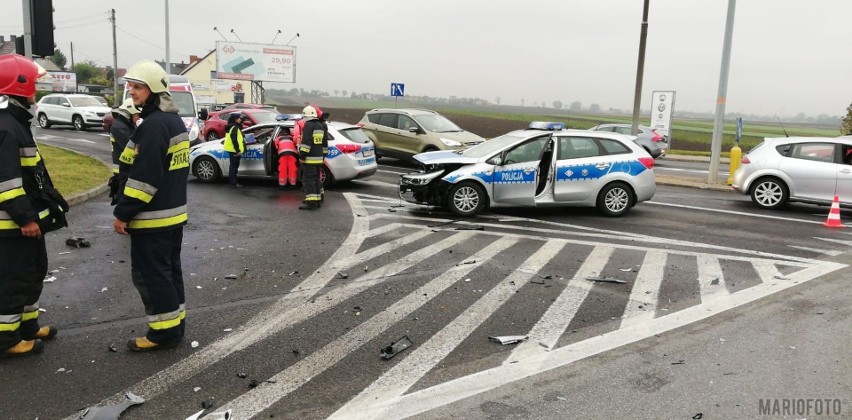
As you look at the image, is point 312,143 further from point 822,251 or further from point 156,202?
point 822,251

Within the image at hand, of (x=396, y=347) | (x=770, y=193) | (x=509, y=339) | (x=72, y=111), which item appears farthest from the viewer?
(x=72, y=111)

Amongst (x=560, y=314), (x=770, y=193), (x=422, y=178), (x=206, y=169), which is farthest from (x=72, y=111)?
(x=560, y=314)

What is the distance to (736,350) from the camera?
478 centimetres

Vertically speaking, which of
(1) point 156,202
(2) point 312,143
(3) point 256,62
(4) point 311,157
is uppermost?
(3) point 256,62

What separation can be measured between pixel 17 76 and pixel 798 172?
12543mm

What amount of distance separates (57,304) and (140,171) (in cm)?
208

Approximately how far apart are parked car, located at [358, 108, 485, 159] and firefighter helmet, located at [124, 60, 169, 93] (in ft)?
40.3

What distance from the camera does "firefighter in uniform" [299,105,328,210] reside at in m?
11.0

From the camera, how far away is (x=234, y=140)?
1301 centimetres

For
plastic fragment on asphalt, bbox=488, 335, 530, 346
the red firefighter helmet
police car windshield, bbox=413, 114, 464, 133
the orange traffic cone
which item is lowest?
plastic fragment on asphalt, bbox=488, 335, 530, 346

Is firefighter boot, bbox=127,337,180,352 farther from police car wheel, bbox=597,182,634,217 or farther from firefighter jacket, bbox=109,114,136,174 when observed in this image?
police car wheel, bbox=597,182,634,217

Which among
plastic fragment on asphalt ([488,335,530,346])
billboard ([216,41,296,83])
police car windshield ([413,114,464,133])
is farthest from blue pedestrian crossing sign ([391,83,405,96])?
billboard ([216,41,296,83])

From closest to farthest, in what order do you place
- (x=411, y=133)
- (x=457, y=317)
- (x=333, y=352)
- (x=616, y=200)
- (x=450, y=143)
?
(x=333, y=352) < (x=457, y=317) < (x=616, y=200) < (x=450, y=143) < (x=411, y=133)

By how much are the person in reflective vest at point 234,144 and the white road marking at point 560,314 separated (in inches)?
324
